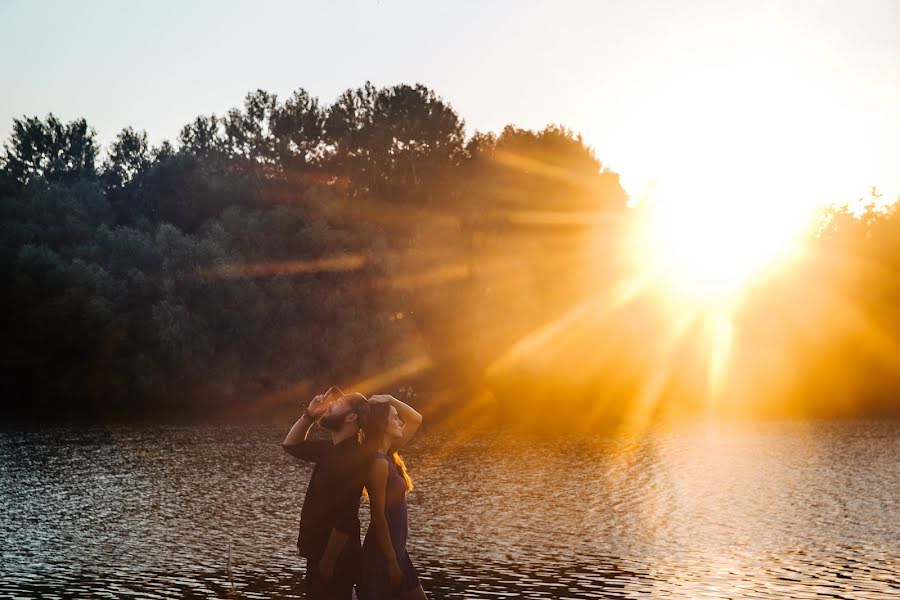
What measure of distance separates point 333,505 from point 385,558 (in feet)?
2.27

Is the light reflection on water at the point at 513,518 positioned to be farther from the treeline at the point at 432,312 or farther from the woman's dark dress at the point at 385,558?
the treeline at the point at 432,312

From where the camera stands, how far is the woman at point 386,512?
9297 mm

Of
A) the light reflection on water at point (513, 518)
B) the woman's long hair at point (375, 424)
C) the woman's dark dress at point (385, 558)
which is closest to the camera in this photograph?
the woman's long hair at point (375, 424)

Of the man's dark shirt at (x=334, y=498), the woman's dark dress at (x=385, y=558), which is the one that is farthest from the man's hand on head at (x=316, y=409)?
the woman's dark dress at (x=385, y=558)

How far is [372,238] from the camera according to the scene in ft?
236

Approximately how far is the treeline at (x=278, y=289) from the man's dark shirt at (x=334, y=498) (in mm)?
55127

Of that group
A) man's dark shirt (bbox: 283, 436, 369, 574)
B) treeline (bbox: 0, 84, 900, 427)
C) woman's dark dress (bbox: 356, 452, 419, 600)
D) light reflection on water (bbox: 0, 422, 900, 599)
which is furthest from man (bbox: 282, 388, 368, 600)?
treeline (bbox: 0, 84, 900, 427)

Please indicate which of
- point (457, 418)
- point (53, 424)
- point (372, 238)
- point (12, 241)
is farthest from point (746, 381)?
point (12, 241)

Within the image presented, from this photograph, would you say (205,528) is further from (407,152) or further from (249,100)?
(249,100)

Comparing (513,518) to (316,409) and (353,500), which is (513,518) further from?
(316,409)

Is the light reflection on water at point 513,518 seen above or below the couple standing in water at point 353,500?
below

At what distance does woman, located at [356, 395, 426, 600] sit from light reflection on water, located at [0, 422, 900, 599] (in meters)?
8.69

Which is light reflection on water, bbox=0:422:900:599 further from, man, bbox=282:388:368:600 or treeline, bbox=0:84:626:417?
treeline, bbox=0:84:626:417

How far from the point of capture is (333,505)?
945cm
